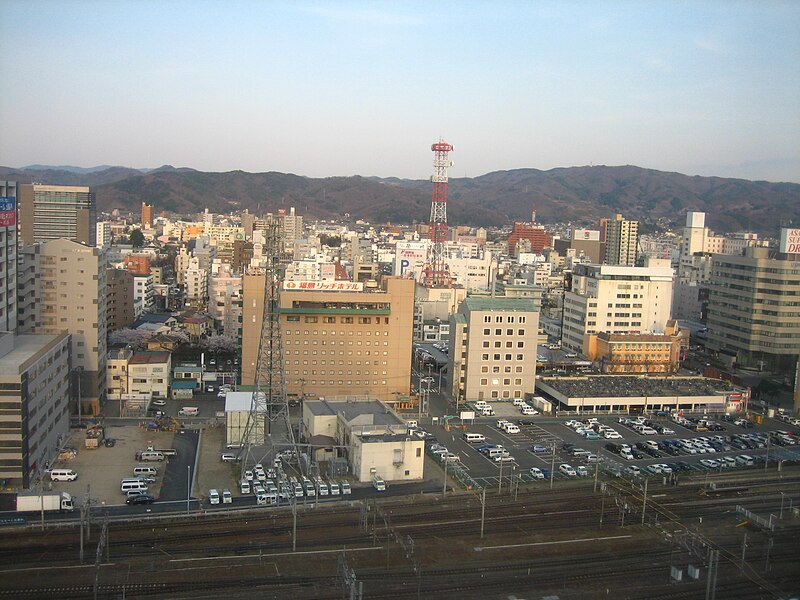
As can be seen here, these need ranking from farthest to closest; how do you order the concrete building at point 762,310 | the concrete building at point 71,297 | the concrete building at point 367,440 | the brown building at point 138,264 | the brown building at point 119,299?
the brown building at point 138,264
the brown building at point 119,299
the concrete building at point 762,310
the concrete building at point 71,297
the concrete building at point 367,440

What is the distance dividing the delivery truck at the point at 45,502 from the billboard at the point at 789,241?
475 inches

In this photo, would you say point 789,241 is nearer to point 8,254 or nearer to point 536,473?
point 536,473

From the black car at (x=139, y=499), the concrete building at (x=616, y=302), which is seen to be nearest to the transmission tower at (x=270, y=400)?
the black car at (x=139, y=499)

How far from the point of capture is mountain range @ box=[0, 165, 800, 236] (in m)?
58.6

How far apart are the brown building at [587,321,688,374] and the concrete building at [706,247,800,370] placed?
1.78 metres

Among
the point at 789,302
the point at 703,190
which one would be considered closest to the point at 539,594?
the point at 789,302

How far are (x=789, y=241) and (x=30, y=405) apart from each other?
12.3 m

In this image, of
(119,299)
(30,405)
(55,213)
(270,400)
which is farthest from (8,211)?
(55,213)

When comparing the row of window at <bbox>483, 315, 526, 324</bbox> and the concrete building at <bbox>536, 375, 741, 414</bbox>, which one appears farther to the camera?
the row of window at <bbox>483, 315, 526, 324</bbox>

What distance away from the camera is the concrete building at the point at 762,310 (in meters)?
13.9

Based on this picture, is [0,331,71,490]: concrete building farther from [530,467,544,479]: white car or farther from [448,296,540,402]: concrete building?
[448,296,540,402]: concrete building

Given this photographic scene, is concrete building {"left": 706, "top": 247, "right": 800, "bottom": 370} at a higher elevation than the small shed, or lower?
higher

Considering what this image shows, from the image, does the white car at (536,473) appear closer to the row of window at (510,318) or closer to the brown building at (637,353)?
the row of window at (510,318)

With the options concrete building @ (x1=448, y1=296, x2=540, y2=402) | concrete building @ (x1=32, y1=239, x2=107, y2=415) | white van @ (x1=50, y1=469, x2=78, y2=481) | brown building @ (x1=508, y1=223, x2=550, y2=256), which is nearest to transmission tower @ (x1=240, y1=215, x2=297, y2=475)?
white van @ (x1=50, y1=469, x2=78, y2=481)
